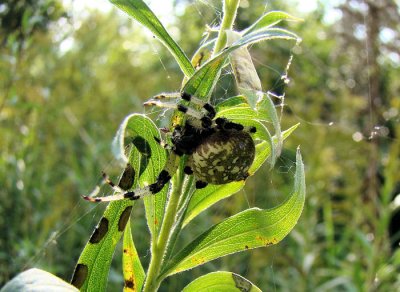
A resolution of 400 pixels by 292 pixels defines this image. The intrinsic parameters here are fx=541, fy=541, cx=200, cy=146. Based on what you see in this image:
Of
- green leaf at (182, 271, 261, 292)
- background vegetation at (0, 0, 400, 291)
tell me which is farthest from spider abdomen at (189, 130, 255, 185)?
background vegetation at (0, 0, 400, 291)

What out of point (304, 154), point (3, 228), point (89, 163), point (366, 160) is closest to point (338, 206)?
point (304, 154)

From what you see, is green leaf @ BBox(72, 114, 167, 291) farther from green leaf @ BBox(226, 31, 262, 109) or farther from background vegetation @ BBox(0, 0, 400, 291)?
background vegetation @ BBox(0, 0, 400, 291)

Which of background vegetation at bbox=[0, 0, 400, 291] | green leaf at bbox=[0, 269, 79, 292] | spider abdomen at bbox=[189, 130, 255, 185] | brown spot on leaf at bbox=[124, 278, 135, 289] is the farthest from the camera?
background vegetation at bbox=[0, 0, 400, 291]

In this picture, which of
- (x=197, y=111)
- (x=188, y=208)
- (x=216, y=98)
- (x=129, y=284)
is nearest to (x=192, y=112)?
(x=197, y=111)

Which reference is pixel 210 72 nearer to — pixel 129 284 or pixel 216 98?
pixel 129 284

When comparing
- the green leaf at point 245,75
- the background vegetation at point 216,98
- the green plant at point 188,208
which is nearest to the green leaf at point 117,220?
the green plant at point 188,208

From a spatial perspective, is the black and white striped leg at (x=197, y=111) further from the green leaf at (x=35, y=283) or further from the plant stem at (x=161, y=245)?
the green leaf at (x=35, y=283)

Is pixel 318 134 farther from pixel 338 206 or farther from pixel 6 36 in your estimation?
pixel 6 36
